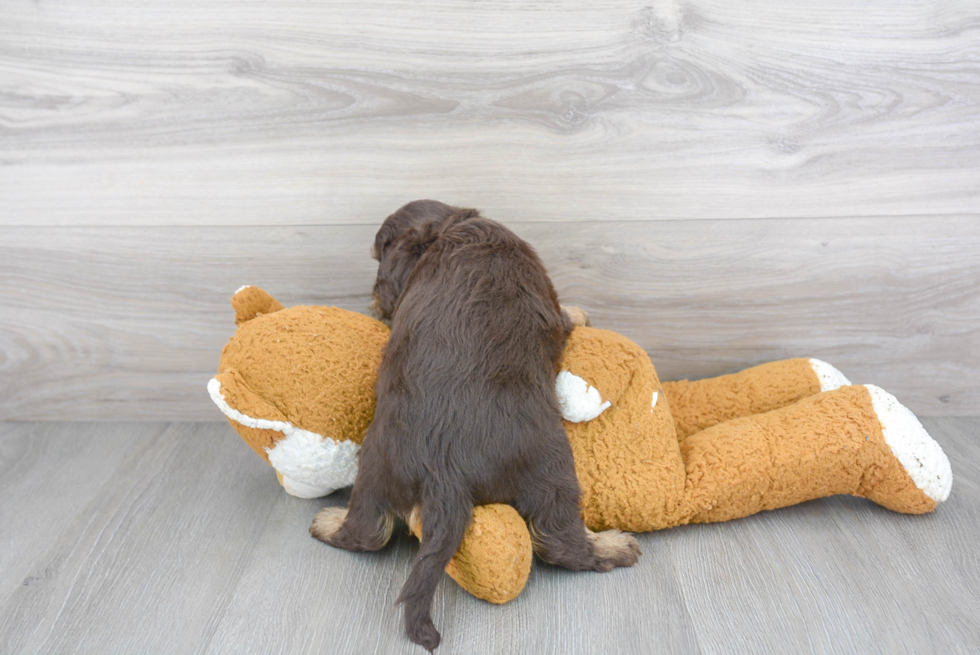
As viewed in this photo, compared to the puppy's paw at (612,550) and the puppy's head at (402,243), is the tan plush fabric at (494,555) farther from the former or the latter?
the puppy's head at (402,243)

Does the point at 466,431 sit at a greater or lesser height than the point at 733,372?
greater

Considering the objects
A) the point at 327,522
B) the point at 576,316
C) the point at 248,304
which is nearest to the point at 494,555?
the point at 327,522

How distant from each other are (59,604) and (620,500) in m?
0.77

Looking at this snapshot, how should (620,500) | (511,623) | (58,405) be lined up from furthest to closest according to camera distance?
(58,405) → (620,500) → (511,623)

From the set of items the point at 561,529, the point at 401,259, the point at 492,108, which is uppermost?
the point at 492,108

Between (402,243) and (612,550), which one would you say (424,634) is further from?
(402,243)

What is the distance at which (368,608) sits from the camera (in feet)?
2.93

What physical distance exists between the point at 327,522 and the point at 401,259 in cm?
41

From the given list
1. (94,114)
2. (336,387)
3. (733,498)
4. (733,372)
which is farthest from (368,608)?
(94,114)

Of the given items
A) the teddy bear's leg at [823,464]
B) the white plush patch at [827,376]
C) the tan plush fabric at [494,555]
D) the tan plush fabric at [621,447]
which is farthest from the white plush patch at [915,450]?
the tan plush fabric at [494,555]

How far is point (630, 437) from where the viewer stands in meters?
1.02

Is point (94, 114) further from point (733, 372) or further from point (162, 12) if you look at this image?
point (733, 372)

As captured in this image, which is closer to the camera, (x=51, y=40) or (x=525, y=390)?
(x=525, y=390)

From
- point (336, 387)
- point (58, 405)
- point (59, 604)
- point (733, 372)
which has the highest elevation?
point (336, 387)
